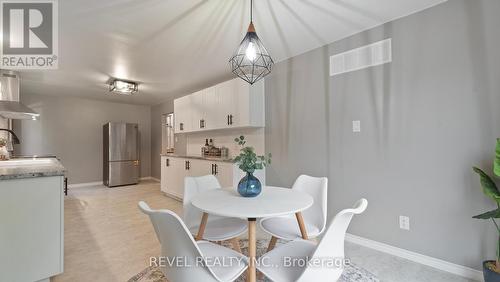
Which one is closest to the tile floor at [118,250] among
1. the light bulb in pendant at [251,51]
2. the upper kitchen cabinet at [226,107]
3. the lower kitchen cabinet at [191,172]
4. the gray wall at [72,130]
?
the lower kitchen cabinet at [191,172]

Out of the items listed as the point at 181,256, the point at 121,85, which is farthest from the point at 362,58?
the point at 121,85

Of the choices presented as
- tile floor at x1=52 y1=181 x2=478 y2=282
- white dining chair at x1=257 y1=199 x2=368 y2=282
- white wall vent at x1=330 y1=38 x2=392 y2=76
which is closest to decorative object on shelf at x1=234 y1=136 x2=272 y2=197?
white dining chair at x1=257 y1=199 x2=368 y2=282

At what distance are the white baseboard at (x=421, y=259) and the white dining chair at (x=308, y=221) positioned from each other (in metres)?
0.92

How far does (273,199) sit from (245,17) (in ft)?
5.73

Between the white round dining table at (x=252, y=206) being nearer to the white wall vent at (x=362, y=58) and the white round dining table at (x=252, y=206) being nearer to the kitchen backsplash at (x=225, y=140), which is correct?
the white wall vent at (x=362, y=58)

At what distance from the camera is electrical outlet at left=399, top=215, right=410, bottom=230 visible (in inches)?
87.9

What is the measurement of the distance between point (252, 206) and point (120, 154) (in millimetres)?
5827

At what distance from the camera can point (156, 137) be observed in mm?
7125

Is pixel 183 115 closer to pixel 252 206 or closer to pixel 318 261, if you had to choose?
pixel 252 206

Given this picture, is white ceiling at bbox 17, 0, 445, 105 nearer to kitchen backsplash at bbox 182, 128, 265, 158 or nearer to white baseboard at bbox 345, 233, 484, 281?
kitchen backsplash at bbox 182, 128, 265, 158

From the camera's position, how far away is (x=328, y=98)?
9.34 ft

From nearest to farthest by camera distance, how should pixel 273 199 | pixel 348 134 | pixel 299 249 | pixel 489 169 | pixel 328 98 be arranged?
pixel 299 249 < pixel 273 199 < pixel 489 169 < pixel 348 134 < pixel 328 98

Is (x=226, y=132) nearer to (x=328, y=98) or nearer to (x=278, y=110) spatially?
(x=278, y=110)

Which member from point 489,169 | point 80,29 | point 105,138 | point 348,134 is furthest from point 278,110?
point 105,138
